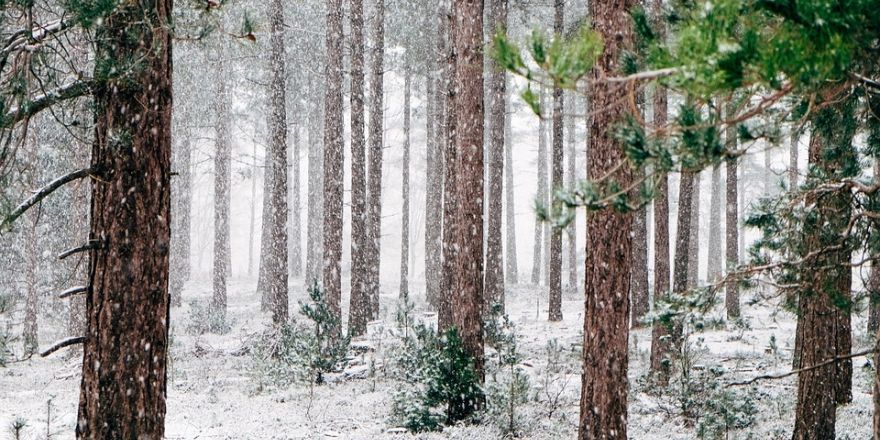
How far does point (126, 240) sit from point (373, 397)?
624 cm

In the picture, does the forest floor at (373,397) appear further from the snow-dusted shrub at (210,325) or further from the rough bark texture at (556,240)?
the snow-dusted shrub at (210,325)

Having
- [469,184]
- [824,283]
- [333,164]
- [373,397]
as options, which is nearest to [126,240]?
[469,184]

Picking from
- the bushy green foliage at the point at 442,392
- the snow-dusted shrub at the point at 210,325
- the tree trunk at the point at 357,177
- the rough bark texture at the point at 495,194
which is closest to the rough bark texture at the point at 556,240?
the rough bark texture at the point at 495,194

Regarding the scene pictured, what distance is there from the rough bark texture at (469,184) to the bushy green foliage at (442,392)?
1.05 feet

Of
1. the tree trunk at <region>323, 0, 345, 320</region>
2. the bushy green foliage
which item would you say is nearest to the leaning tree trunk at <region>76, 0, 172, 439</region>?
the bushy green foliage

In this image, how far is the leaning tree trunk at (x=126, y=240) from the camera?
15.4ft

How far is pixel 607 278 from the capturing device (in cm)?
638

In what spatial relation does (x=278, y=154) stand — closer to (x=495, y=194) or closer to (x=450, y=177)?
(x=495, y=194)

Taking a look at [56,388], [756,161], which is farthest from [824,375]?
[756,161]

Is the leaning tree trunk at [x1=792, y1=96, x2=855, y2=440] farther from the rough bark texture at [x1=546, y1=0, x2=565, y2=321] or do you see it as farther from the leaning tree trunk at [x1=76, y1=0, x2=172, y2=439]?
Answer: the rough bark texture at [x1=546, y1=0, x2=565, y2=321]

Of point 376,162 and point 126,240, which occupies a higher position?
point 376,162

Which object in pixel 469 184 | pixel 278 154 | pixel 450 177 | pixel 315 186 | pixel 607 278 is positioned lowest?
pixel 607 278

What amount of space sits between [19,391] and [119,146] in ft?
28.9

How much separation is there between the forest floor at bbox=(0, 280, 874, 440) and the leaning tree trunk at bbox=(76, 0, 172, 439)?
3.60m
